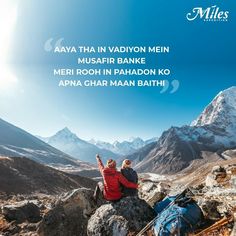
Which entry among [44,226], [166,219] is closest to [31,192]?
[44,226]

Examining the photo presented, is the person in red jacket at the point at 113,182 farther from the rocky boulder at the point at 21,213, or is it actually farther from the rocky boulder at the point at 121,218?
the rocky boulder at the point at 21,213

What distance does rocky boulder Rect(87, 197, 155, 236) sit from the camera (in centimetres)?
1279

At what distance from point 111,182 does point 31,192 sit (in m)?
71.4

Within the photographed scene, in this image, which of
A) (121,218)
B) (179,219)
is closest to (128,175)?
(121,218)

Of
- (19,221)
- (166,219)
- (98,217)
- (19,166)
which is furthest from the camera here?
(19,166)

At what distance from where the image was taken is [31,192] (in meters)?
81.6

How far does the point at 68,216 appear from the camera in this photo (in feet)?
54.3

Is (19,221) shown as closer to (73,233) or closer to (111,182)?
(73,233)

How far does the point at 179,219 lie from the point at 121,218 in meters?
2.63

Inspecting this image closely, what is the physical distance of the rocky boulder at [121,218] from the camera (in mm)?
12789

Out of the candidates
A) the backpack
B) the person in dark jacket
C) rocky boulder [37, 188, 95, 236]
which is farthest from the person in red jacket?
the backpack

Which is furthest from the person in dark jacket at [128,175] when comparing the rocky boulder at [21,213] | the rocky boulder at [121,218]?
the rocky boulder at [21,213]

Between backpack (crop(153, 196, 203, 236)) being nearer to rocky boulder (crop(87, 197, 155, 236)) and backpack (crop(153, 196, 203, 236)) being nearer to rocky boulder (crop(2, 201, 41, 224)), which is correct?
rocky boulder (crop(87, 197, 155, 236))

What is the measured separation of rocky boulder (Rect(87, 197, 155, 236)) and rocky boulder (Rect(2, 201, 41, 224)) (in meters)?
→ 9.99
